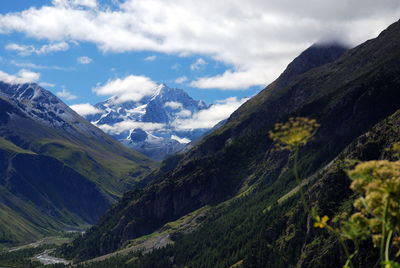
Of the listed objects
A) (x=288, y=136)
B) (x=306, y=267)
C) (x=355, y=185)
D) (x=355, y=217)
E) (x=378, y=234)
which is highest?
(x=288, y=136)

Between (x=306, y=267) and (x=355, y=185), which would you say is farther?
(x=306, y=267)

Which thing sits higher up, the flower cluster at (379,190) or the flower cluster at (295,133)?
the flower cluster at (295,133)

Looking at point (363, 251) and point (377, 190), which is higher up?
point (377, 190)

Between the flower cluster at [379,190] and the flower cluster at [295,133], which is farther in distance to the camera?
the flower cluster at [295,133]

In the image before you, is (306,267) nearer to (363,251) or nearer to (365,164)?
(363,251)

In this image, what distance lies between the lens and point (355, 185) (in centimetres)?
1376

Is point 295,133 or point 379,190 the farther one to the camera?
point 295,133

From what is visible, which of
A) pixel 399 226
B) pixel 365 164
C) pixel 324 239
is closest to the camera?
pixel 399 226

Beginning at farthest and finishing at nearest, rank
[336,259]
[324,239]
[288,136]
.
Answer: [324,239] → [336,259] → [288,136]

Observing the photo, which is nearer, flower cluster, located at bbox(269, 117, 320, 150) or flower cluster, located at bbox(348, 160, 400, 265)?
flower cluster, located at bbox(348, 160, 400, 265)

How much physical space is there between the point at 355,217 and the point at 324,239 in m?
193

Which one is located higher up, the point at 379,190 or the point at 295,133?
the point at 295,133

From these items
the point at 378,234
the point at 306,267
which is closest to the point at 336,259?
the point at 306,267

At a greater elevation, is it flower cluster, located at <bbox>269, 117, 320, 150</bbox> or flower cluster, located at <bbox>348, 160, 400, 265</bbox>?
flower cluster, located at <bbox>269, 117, 320, 150</bbox>
